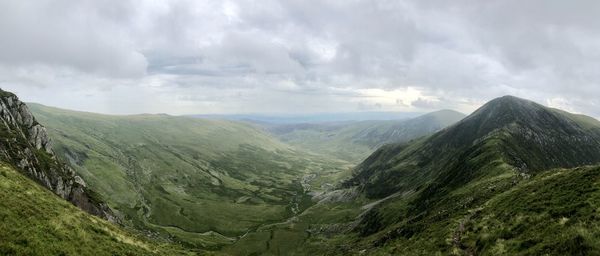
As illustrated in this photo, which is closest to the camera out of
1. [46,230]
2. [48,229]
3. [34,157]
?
[46,230]

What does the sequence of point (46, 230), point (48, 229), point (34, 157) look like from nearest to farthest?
point (46, 230)
point (48, 229)
point (34, 157)

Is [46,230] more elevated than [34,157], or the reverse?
[46,230]

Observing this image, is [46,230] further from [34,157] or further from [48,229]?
[34,157]

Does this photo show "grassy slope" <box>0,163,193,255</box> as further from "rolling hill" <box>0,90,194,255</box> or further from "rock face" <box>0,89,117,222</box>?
"rock face" <box>0,89,117,222</box>

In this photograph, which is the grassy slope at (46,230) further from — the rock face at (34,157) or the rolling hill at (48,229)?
the rock face at (34,157)

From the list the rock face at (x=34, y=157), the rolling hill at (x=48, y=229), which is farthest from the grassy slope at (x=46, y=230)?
the rock face at (x=34, y=157)

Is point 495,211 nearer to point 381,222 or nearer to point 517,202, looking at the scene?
point 517,202

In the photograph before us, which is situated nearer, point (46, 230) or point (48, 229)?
point (46, 230)

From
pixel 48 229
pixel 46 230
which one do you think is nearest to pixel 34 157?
pixel 48 229

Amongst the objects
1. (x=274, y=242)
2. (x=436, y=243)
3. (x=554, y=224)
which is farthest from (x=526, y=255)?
(x=274, y=242)
